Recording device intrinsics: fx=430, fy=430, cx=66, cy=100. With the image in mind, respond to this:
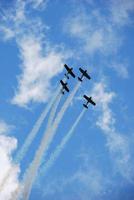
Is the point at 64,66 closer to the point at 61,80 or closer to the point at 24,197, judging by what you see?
the point at 61,80

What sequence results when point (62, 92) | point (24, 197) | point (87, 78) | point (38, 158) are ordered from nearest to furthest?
point (24, 197) < point (38, 158) < point (62, 92) < point (87, 78)

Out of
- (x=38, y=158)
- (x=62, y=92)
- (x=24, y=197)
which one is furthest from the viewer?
(x=62, y=92)

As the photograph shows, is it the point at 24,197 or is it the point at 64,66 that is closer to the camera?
the point at 24,197

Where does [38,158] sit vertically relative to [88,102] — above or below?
below

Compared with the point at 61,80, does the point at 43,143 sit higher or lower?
lower

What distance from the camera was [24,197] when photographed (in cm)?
9550

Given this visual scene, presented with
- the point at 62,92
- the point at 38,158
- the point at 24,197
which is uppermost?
the point at 62,92

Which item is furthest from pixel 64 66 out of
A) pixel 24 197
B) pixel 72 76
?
pixel 24 197

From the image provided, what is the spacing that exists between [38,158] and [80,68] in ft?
109

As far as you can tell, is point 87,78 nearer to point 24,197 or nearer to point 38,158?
point 38,158

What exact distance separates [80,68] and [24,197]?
146ft

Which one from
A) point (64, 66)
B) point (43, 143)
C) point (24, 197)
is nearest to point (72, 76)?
point (64, 66)

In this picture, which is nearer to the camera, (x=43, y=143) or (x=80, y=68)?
(x=43, y=143)

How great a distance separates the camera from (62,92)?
11488cm
